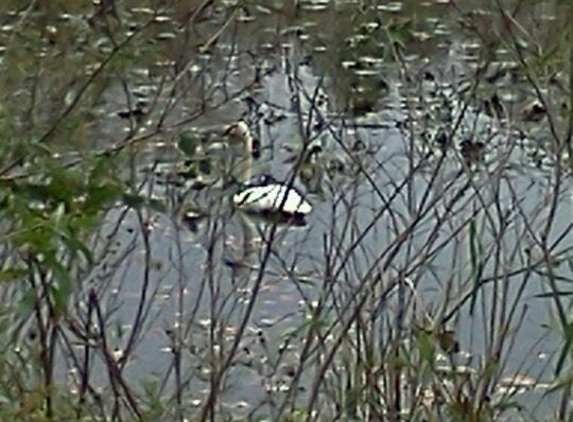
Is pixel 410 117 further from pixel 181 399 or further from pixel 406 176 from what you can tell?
pixel 181 399

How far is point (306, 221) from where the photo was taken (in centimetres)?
357

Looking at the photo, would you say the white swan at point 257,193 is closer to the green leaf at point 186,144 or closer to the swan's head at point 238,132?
the swan's head at point 238,132

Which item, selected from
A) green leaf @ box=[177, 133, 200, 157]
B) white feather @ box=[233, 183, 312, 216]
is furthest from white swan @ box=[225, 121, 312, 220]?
green leaf @ box=[177, 133, 200, 157]

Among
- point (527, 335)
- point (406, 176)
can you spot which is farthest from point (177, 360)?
point (527, 335)

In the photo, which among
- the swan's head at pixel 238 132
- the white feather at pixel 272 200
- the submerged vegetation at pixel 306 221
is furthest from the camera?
the swan's head at pixel 238 132

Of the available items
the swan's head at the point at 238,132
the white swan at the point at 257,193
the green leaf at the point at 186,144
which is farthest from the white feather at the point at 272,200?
the green leaf at the point at 186,144

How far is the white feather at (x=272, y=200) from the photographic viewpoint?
3258 mm

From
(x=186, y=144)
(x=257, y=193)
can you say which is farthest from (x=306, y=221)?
(x=186, y=144)

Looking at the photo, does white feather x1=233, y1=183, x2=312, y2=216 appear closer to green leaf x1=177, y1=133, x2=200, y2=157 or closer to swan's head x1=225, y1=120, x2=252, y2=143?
swan's head x1=225, y1=120, x2=252, y2=143

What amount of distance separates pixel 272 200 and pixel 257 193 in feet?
0.44

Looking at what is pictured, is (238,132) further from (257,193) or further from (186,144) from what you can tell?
(186,144)

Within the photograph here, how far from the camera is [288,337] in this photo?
301cm

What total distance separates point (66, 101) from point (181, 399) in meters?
0.64

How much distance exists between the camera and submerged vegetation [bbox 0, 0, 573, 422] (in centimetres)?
285
